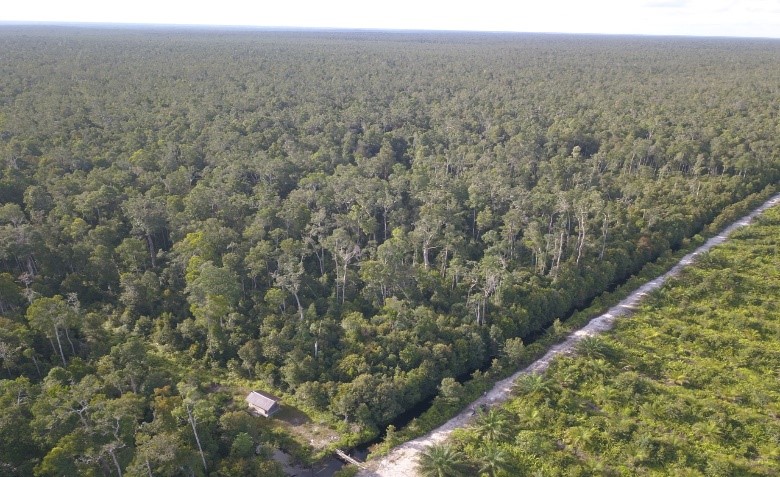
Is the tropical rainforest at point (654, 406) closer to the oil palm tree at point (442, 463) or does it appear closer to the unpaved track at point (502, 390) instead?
the oil palm tree at point (442, 463)

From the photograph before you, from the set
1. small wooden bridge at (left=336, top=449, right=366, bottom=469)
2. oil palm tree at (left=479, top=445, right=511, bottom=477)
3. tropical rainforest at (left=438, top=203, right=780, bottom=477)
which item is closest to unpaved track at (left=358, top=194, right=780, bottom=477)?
small wooden bridge at (left=336, top=449, right=366, bottom=469)

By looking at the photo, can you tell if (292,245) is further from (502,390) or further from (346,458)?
(502,390)

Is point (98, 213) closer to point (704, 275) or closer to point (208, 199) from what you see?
point (208, 199)

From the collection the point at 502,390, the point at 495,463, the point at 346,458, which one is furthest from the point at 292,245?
the point at 495,463

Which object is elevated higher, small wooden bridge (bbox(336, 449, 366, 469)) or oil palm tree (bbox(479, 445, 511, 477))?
oil palm tree (bbox(479, 445, 511, 477))

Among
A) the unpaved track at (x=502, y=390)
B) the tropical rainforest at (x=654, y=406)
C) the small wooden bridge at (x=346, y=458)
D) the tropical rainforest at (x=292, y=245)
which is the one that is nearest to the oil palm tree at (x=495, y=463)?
the tropical rainforest at (x=654, y=406)

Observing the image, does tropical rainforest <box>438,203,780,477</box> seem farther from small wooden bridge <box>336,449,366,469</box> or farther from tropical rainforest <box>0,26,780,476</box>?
small wooden bridge <box>336,449,366,469</box>
